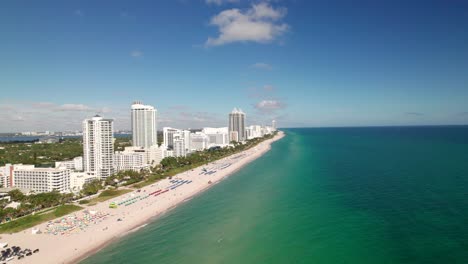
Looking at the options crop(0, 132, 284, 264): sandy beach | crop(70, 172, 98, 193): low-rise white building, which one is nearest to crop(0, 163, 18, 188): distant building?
crop(70, 172, 98, 193): low-rise white building

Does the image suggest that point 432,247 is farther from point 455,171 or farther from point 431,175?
point 455,171

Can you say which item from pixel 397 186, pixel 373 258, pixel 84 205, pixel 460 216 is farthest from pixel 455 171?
pixel 84 205

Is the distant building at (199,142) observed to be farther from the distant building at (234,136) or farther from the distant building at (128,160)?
the distant building at (128,160)

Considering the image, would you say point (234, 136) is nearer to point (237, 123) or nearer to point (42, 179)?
point (237, 123)

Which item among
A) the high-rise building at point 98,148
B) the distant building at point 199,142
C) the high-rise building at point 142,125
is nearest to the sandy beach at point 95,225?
the high-rise building at point 98,148

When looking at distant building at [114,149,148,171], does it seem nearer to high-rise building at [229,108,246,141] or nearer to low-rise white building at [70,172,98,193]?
low-rise white building at [70,172,98,193]

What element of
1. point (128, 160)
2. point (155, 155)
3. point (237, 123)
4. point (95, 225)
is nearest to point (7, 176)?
point (128, 160)
